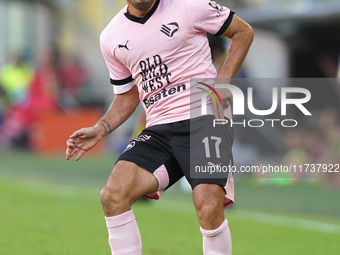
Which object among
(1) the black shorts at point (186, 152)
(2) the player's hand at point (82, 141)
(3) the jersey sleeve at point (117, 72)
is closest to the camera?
(1) the black shorts at point (186, 152)

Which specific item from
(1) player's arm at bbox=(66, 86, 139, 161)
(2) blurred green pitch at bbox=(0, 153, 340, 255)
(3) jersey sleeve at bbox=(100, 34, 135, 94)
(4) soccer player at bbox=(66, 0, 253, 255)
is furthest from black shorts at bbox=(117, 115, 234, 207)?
(2) blurred green pitch at bbox=(0, 153, 340, 255)

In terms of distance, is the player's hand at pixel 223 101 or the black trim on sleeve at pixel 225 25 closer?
the player's hand at pixel 223 101

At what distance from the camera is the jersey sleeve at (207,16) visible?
4531mm

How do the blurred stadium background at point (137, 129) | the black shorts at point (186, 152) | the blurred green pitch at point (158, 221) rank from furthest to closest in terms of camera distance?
1. the blurred stadium background at point (137, 129)
2. the blurred green pitch at point (158, 221)
3. the black shorts at point (186, 152)

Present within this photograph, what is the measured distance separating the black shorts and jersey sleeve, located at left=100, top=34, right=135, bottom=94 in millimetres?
467

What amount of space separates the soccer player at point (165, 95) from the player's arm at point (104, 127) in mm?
12

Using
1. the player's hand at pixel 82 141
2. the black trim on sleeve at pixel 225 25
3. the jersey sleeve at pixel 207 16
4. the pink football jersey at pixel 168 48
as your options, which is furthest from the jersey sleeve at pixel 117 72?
the black trim on sleeve at pixel 225 25

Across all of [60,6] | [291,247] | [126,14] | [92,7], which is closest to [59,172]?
[291,247]

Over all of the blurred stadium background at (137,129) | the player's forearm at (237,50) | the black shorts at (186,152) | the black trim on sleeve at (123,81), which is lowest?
the blurred stadium background at (137,129)

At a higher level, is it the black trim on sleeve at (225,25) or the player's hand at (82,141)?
the black trim on sleeve at (225,25)

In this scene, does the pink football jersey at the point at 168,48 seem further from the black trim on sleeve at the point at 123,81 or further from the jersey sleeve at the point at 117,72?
the black trim on sleeve at the point at 123,81

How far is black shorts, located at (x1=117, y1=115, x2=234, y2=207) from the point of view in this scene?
4.47 m

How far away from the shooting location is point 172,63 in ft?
15.1

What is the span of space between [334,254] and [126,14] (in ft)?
10.6
